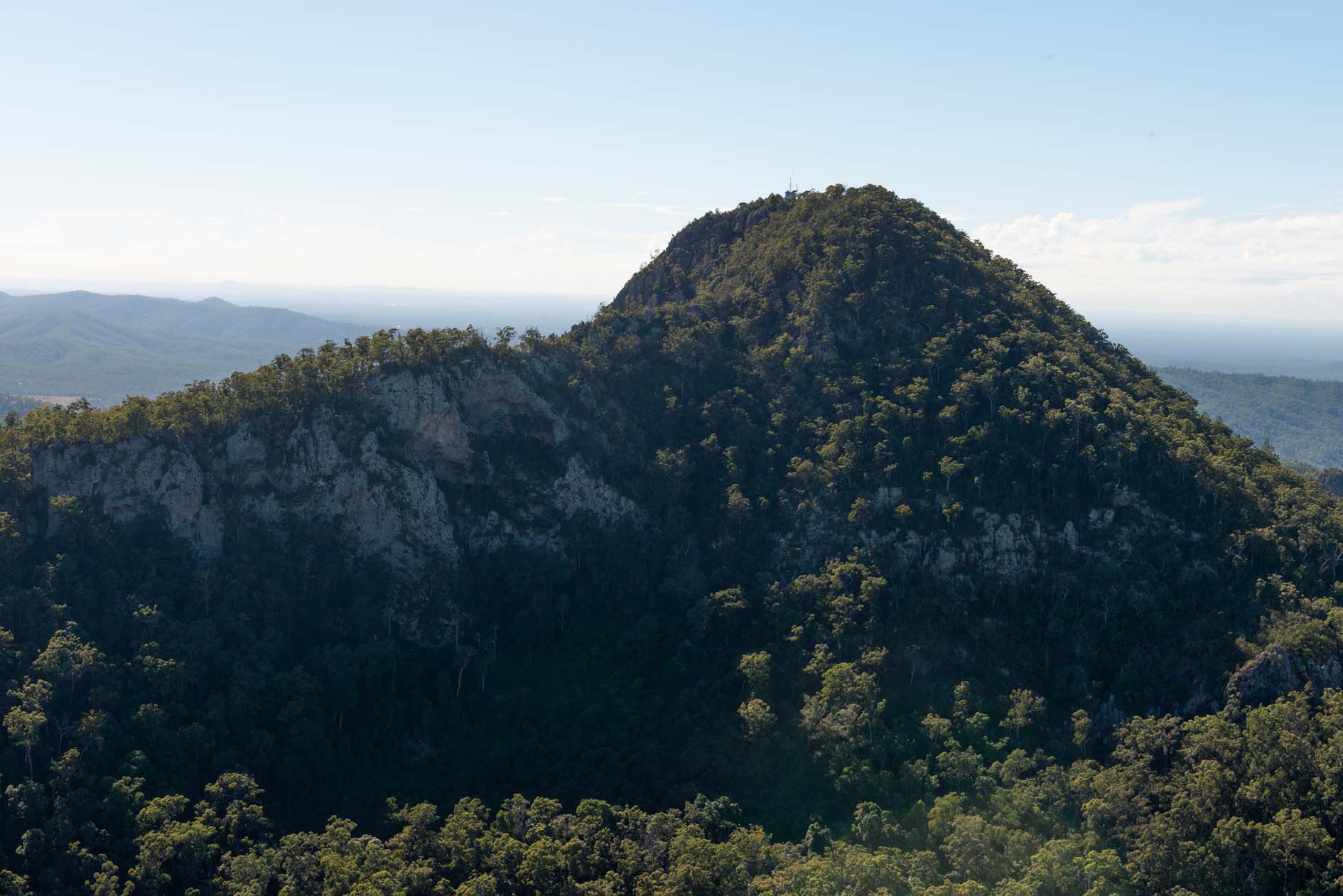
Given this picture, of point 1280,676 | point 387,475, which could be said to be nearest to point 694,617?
point 387,475

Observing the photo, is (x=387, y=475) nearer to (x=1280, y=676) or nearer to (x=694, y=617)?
(x=694, y=617)

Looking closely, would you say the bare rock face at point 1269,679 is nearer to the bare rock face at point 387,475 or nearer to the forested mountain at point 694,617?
the forested mountain at point 694,617

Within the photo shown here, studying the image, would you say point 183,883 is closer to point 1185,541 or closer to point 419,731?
point 419,731

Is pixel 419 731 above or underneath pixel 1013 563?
underneath

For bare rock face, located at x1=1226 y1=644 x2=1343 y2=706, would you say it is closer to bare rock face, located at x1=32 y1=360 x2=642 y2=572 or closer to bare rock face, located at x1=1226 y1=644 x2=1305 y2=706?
bare rock face, located at x1=1226 y1=644 x2=1305 y2=706

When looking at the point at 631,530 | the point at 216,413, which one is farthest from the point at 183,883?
the point at 631,530
